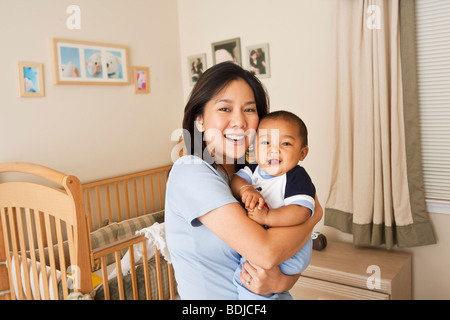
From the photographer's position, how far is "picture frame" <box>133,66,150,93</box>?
10.4 feet

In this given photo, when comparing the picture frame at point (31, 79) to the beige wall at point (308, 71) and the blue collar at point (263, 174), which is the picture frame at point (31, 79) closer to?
the beige wall at point (308, 71)

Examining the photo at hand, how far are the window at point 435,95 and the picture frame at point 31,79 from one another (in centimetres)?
244

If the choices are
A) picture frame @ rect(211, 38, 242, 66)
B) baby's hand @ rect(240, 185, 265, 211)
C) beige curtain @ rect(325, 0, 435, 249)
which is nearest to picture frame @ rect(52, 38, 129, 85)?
picture frame @ rect(211, 38, 242, 66)

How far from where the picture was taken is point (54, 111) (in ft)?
8.70

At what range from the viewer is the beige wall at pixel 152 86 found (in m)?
2.42

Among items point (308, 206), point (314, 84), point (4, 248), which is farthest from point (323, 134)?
point (4, 248)

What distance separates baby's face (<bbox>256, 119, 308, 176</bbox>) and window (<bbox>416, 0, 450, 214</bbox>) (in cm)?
152

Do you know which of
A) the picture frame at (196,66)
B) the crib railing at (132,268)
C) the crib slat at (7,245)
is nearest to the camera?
the crib railing at (132,268)

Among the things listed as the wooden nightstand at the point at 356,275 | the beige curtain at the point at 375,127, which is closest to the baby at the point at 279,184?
the wooden nightstand at the point at 356,275

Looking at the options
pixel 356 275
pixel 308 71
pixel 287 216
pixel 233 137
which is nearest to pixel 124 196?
pixel 308 71

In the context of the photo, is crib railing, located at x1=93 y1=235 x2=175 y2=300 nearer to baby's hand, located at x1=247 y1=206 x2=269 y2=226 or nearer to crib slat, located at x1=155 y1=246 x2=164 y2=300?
crib slat, located at x1=155 y1=246 x2=164 y2=300

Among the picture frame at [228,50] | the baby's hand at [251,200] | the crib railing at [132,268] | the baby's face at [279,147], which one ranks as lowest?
the crib railing at [132,268]

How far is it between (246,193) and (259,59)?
7.10 feet

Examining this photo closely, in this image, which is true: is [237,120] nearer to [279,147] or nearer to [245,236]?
[279,147]
